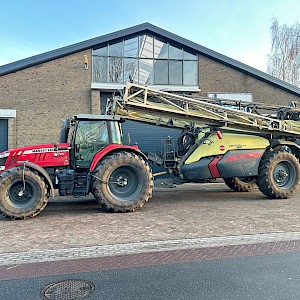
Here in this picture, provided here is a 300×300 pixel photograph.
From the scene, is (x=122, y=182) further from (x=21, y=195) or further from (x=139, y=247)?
(x=139, y=247)

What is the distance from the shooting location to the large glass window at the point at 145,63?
56.1ft

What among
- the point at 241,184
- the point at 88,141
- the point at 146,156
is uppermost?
the point at 88,141

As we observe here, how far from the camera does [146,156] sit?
32.5 ft

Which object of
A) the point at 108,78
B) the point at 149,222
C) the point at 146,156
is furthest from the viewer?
the point at 108,78

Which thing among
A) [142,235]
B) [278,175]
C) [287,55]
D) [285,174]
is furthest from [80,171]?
[287,55]

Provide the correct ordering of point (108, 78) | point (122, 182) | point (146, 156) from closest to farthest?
point (122, 182) < point (146, 156) < point (108, 78)

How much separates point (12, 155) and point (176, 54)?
11968mm

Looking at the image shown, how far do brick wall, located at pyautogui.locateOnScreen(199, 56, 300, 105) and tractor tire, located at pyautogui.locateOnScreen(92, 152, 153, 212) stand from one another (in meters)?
10.6

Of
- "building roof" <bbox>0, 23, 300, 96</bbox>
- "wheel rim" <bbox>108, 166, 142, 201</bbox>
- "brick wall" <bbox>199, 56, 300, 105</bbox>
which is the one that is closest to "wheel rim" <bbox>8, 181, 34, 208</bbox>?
"wheel rim" <bbox>108, 166, 142, 201</bbox>

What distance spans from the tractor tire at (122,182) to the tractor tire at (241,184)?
15.7ft

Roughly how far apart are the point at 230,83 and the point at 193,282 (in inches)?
612

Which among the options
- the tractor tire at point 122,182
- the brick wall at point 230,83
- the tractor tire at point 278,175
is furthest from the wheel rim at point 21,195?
the brick wall at point 230,83

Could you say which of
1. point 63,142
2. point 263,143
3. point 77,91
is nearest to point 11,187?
point 63,142

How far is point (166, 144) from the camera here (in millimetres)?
10672
